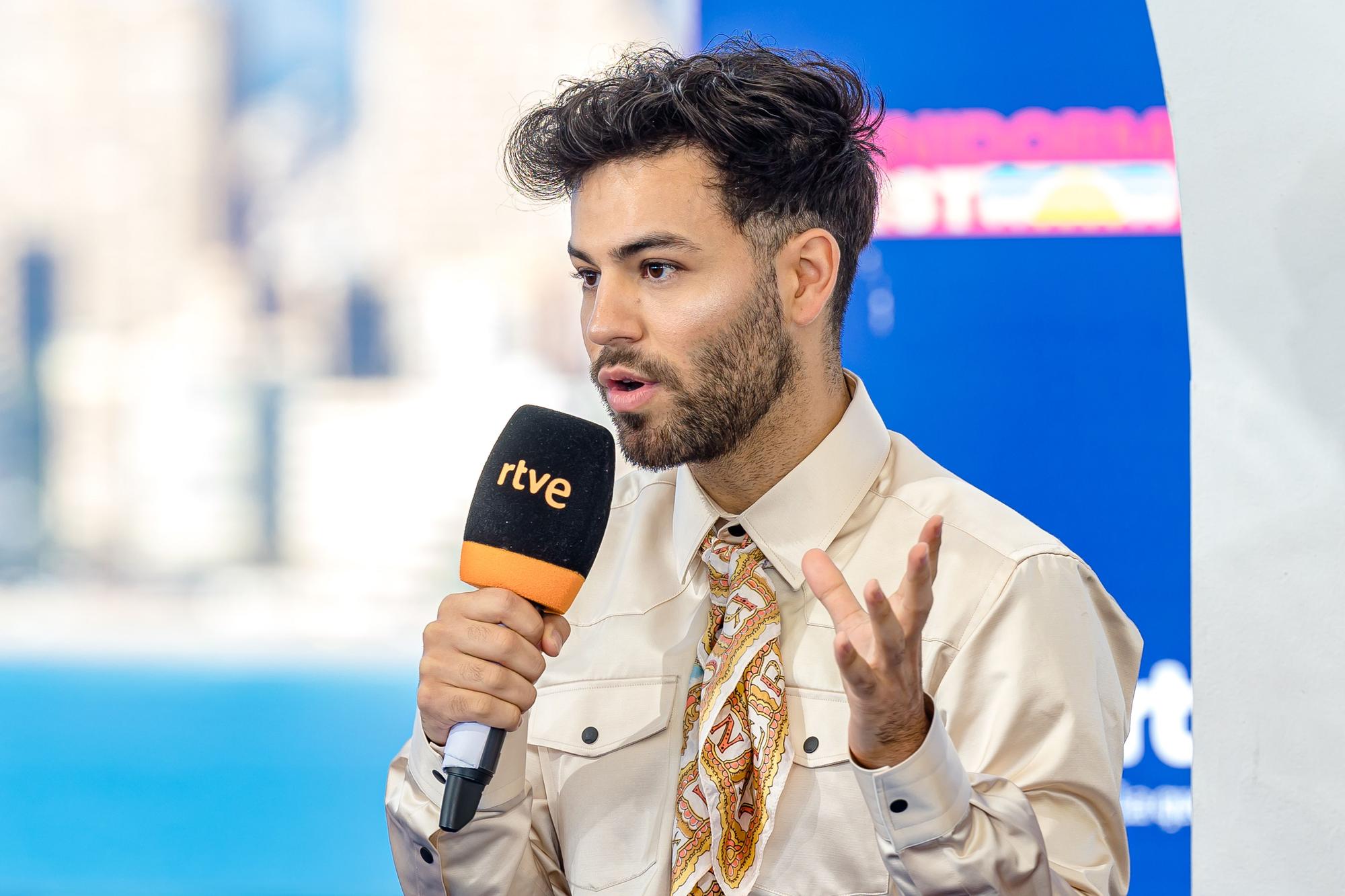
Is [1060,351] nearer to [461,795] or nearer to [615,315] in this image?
[615,315]

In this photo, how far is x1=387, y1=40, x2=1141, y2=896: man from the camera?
1.31 metres

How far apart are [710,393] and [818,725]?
1.31ft

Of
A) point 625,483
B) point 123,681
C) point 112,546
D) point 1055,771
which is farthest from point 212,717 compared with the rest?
point 1055,771

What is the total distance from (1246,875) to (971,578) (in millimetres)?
412

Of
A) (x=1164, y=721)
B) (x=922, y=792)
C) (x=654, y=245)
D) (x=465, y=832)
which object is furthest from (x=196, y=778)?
(x=922, y=792)

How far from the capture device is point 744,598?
1.49 meters

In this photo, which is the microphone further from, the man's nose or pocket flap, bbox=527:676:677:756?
pocket flap, bbox=527:676:677:756

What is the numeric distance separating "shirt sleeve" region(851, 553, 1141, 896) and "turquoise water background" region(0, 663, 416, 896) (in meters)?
1.66

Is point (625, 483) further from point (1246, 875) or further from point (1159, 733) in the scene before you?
point (1159, 733)

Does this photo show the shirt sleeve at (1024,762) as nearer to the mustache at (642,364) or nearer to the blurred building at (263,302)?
the mustache at (642,364)

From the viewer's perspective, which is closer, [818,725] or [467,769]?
[467,769]

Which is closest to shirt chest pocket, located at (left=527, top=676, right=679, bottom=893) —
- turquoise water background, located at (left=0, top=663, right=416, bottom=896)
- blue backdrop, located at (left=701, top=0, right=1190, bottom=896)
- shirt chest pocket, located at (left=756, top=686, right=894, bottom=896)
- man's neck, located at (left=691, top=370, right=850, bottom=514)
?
shirt chest pocket, located at (left=756, top=686, right=894, bottom=896)

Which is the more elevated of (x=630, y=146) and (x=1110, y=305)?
(x=1110, y=305)

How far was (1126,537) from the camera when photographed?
2.42m
